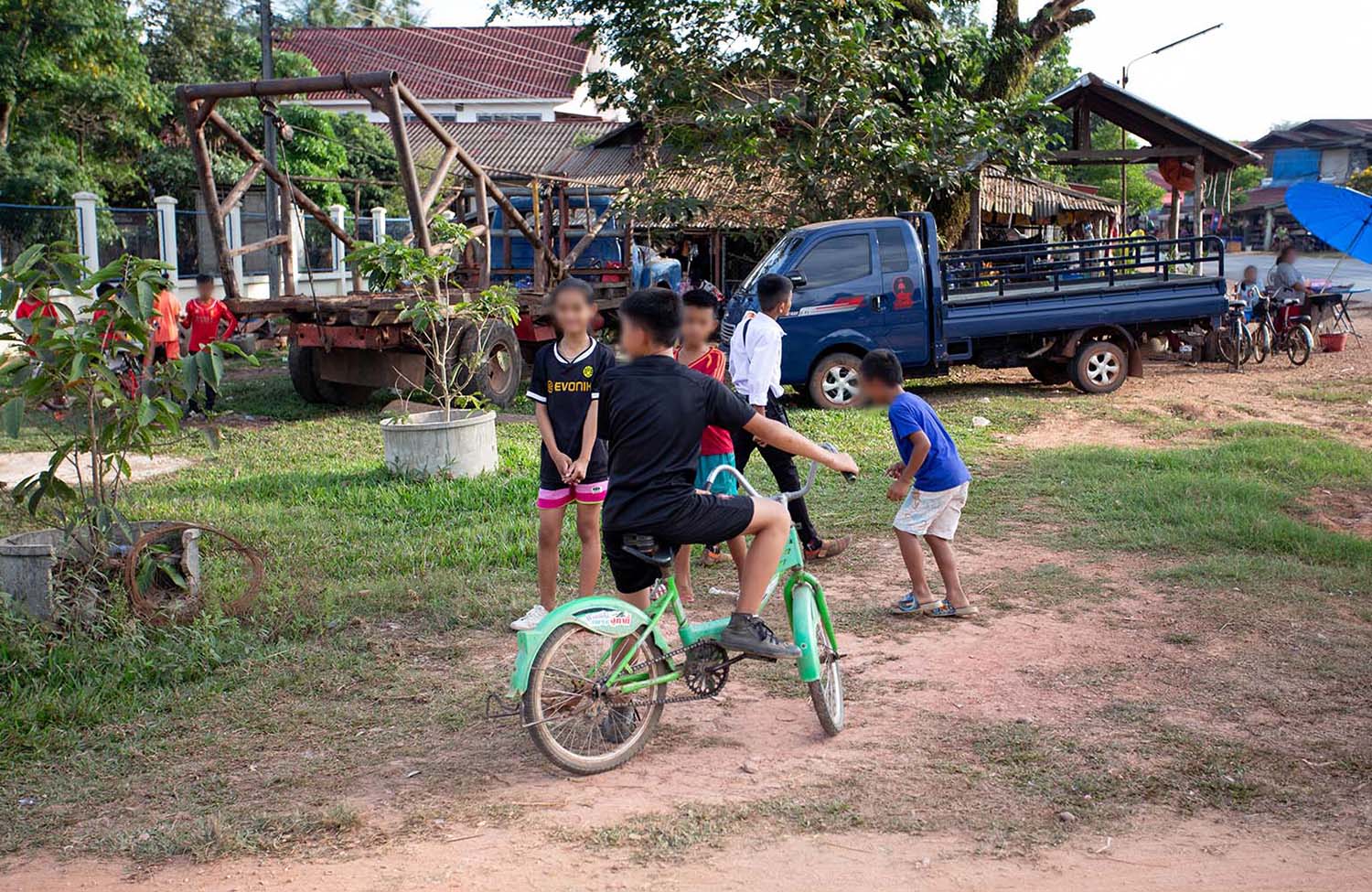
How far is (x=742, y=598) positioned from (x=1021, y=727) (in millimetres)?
1137

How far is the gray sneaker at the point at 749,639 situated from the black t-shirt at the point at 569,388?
5.00ft

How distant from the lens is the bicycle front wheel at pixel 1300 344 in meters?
15.3

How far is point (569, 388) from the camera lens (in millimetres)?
5199

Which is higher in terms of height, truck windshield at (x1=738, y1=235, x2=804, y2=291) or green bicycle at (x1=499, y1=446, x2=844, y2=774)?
truck windshield at (x1=738, y1=235, x2=804, y2=291)

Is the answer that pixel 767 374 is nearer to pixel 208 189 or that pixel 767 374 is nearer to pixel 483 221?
pixel 483 221

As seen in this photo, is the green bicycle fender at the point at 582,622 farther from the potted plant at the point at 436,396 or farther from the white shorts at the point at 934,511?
the potted plant at the point at 436,396

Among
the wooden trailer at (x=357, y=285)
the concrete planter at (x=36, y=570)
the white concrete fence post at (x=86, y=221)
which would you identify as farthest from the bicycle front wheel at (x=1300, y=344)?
the white concrete fence post at (x=86, y=221)

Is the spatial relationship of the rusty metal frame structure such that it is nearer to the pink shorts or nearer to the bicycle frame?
the pink shorts

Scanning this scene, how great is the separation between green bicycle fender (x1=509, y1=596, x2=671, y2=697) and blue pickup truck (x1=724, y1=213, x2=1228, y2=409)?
7616 millimetres

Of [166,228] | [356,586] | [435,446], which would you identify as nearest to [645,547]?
[356,586]

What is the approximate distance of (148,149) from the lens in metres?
21.8

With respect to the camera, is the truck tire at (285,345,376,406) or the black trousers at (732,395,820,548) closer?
the black trousers at (732,395,820,548)

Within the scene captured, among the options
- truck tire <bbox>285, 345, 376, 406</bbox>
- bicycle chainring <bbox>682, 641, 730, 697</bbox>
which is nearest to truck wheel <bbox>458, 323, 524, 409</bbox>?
truck tire <bbox>285, 345, 376, 406</bbox>

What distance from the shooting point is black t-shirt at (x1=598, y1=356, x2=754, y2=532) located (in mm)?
3883
